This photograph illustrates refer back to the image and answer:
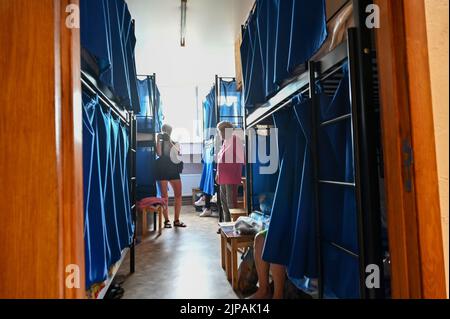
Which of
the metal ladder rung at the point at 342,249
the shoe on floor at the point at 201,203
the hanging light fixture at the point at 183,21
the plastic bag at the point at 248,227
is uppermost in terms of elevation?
the hanging light fixture at the point at 183,21

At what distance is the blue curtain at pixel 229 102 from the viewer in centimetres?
457

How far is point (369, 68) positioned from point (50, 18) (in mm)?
1007

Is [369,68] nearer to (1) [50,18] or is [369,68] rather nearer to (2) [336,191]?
(2) [336,191]

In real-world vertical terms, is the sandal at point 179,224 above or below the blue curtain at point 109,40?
below

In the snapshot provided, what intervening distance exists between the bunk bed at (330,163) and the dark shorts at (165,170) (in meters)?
2.37

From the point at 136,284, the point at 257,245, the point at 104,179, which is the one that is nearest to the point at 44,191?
the point at 104,179

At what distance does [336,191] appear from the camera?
1.34 metres

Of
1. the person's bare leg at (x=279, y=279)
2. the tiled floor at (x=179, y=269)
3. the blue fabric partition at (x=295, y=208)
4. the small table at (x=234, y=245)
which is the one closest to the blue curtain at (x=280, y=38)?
the blue fabric partition at (x=295, y=208)

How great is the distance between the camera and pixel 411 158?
25.2 inches

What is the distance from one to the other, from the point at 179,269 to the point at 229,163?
142cm

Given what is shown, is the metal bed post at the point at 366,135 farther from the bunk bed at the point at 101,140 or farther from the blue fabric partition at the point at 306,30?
the bunk bed at the point at 101,140

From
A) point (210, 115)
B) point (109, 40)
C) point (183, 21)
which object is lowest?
point (109, 40)

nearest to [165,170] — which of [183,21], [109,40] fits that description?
[183,21]

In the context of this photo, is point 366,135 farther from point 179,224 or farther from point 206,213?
point 206,213
